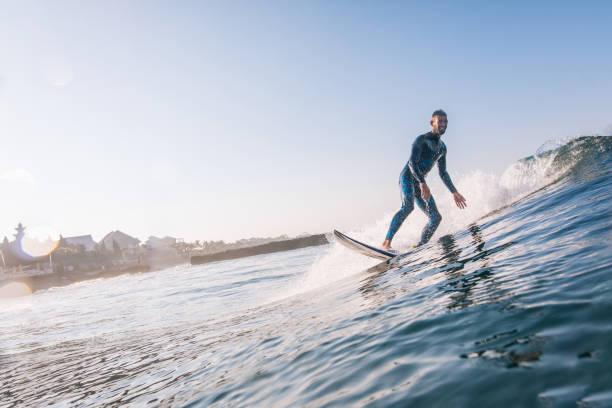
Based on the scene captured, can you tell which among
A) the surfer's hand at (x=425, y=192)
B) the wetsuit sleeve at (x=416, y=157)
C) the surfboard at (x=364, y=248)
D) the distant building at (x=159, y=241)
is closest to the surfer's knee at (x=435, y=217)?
the surfer's hand at (x=425, y=192)

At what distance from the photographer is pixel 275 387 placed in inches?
99.5

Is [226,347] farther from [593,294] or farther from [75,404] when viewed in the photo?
[593,294]

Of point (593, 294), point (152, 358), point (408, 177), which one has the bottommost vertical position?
point (152, 358)

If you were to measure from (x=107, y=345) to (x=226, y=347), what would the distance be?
3115 mm

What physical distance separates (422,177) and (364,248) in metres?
2.09

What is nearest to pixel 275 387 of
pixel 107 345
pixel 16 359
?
pixel 107 345

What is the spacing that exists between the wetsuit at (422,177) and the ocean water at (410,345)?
5.66ft

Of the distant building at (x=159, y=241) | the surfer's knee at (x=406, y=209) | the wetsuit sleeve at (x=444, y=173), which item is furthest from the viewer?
the distant building at (x=159, y=241)

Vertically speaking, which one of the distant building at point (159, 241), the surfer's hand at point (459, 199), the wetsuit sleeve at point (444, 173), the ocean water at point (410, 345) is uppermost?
the distant building at point (159, 241)

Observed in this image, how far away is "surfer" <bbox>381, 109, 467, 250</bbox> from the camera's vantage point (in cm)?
789

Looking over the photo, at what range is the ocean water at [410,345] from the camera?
5.54ft

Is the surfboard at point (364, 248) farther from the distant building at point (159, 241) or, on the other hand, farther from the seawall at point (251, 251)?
the distant building at point (159, 241)

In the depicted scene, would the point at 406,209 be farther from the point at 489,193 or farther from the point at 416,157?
the point at 489,193

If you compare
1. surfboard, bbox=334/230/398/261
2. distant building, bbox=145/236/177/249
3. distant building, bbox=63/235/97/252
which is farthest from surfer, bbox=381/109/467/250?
distant building, bbox=145/236/177/249
